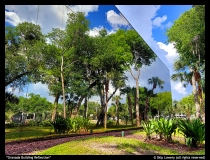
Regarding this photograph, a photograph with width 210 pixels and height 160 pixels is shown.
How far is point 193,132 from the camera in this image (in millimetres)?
5805

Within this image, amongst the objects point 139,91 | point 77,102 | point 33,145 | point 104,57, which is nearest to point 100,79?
point 104,57

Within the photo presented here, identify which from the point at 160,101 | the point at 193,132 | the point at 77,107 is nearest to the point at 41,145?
the point at 77,107

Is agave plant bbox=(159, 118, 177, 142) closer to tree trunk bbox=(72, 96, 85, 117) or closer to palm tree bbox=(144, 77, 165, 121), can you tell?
tree trunk bbox=(72, 96, 85, 117)

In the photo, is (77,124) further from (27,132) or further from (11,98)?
(11,98)

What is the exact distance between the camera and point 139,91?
41.9 feet

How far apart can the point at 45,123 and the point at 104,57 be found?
385 centimetres

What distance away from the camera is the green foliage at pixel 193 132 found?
226 inches

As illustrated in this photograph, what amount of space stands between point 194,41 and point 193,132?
6314mm

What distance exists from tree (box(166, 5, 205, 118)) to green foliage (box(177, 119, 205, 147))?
527 centimetres

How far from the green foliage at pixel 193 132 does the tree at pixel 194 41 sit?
5.27 metres

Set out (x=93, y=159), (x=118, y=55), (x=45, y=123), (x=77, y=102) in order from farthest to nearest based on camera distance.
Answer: (x=118, y=55) → (x=77, y=102) → (x=45, y=123) → (x=93, y=159)

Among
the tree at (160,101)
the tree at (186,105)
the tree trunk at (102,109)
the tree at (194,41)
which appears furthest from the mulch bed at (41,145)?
the tree at (186,105)
